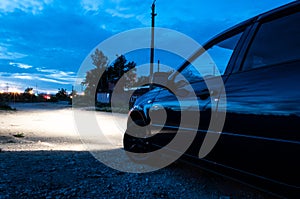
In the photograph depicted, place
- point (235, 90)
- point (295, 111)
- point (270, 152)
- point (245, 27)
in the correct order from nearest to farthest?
point (295, 111) < point (270, 152) < point (235, 90) < point (245, 27)

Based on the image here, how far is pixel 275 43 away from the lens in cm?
220

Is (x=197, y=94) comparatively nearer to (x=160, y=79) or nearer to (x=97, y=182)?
(x=160, y=79)

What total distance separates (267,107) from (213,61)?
3.79 feet

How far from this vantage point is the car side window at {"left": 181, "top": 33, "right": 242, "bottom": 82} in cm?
269

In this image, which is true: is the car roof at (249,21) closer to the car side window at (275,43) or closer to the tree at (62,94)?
the car side window at (275,43)

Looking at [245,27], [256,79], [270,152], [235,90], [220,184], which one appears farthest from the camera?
[220,184]

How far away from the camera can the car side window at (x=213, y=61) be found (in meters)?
2.69

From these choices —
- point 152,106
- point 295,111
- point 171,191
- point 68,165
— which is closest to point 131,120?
point 152,106

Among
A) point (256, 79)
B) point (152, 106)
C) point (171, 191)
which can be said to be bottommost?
point (171, 191)

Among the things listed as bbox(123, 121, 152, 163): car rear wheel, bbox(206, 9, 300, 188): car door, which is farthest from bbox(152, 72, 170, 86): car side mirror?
bbox(206, 9, 300, 188): car door

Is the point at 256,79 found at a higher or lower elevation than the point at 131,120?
higher

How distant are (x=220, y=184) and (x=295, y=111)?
1696mm

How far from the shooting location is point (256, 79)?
2127 millimetres

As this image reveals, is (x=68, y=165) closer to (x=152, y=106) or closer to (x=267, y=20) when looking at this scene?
(x=152, y=106)
